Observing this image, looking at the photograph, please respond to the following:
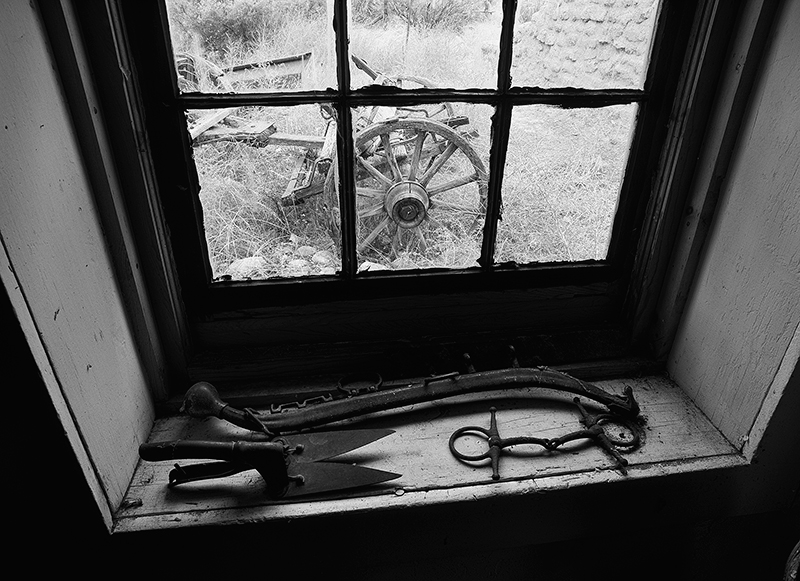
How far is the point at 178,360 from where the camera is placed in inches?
44.3

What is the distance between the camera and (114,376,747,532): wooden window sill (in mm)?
954

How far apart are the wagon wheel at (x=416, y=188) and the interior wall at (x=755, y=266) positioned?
A: 0.45 meters

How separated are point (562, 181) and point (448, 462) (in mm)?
579

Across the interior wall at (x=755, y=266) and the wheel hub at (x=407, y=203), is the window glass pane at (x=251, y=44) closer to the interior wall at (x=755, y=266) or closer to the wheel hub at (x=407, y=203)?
the wheel hub at (x=407, y=203)

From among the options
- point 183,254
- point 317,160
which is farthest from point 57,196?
point 317,160

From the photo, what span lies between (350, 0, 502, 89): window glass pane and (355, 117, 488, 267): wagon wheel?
3.5 inches

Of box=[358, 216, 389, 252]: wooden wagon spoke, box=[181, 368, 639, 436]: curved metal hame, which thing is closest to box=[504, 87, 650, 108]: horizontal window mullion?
Answer: box=[358, 216, 389, 252]: wooden wagon spoke

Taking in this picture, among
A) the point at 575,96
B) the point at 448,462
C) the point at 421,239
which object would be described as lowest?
the point at 448,462

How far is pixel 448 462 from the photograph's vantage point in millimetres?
1049

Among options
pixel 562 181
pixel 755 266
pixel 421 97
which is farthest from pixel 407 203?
pixel 755 266

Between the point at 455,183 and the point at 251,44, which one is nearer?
the point at 251,44

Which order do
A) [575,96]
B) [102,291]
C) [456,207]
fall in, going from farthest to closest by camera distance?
[456,207] < [575,96] < [102,291]

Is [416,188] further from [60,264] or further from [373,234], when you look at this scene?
[60,264]

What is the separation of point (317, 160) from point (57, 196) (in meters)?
0.41
